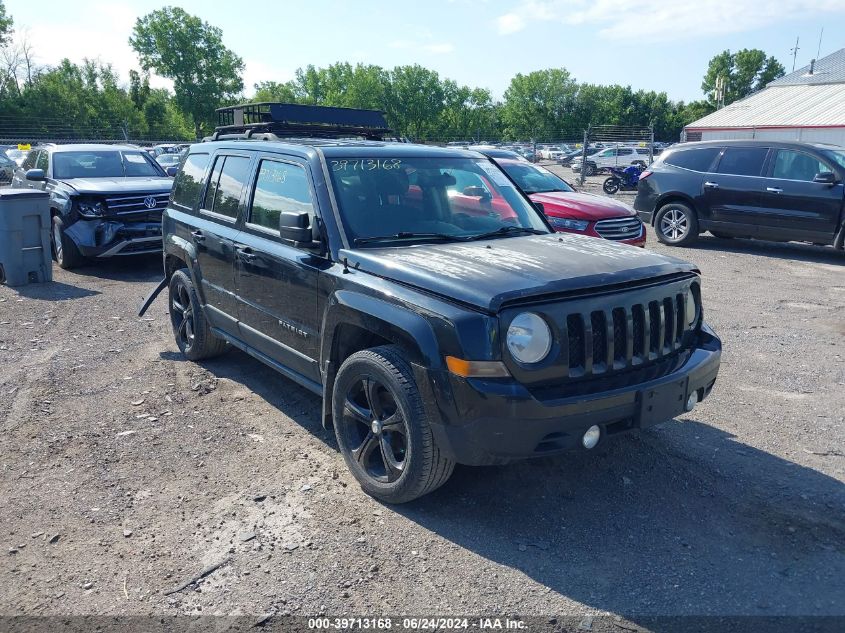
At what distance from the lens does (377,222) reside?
4289 millimetres

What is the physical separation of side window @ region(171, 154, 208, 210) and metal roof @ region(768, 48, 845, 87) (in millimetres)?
49507

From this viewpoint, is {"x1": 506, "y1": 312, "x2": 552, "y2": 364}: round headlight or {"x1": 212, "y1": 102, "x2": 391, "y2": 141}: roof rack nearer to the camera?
{"x1": 506, "y1": 312, "x2": 552, "y2": 364}: round headlight

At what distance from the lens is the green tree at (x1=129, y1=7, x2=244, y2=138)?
83.8 m

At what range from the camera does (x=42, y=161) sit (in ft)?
38.5

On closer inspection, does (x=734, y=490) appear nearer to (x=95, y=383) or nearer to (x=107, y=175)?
(x=95, y=383)

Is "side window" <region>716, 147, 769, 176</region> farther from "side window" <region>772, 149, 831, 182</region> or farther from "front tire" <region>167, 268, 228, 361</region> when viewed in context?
"front tire" <region>167, 268, 228, 361</region>

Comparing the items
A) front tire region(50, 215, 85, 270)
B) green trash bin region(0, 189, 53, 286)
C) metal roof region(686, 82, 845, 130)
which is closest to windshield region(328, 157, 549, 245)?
green trash bin region(0, 189, 53, 286)

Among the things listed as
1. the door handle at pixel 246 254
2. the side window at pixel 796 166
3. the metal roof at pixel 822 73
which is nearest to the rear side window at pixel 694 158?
the side window at pixel 796 166

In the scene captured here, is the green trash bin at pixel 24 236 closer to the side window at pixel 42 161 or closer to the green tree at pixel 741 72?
the side window at pixel 42 161

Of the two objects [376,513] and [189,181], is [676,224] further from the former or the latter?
[376,513]

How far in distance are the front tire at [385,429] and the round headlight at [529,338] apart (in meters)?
0.54

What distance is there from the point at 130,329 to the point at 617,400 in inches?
228

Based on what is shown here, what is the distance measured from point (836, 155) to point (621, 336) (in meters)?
10.0

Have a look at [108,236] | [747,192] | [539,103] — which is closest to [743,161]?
[747,192]
